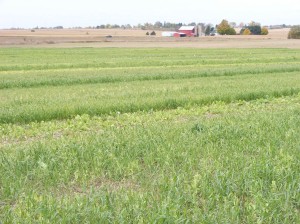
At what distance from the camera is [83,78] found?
21.7m

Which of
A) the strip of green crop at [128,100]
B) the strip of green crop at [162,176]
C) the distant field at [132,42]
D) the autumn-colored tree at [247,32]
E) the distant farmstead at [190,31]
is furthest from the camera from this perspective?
the autumn-colored tree at [247,32]

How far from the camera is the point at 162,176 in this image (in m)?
5.44

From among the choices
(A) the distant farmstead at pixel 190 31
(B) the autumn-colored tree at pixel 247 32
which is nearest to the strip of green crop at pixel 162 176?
(A) the distant farmstead at pixel 190 31

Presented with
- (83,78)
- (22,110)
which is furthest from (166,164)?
(83,78)

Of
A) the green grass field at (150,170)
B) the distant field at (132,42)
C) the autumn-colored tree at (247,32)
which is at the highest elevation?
the autumn-colored tree at (247,32)

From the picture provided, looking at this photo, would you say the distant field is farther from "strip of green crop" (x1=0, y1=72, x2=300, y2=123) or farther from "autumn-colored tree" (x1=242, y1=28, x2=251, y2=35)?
"strip of green crop" (x1=0, y1=72, x2=300, y2=123)

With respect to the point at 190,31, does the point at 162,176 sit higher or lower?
lower

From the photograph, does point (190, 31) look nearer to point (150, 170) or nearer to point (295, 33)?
point (295, 33)

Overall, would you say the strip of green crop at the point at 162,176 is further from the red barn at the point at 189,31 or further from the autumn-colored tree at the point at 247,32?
the autumn-colored tree at the point at 247,32

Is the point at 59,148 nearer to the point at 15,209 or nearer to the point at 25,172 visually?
the point at 25,172

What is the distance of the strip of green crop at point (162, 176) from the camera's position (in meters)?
4.36

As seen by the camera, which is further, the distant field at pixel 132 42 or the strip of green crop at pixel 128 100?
the distant field at pixel 132 42

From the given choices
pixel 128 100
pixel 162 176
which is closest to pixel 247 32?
pixel 128 100

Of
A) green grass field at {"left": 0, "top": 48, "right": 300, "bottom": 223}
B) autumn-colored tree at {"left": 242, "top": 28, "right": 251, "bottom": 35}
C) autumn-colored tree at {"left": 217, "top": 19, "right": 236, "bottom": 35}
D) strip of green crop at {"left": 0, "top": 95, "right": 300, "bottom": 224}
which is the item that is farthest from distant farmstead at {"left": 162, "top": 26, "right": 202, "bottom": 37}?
strip of green crop at {"left": 0, "top": 95, "right": 300, "bottom": 224}
